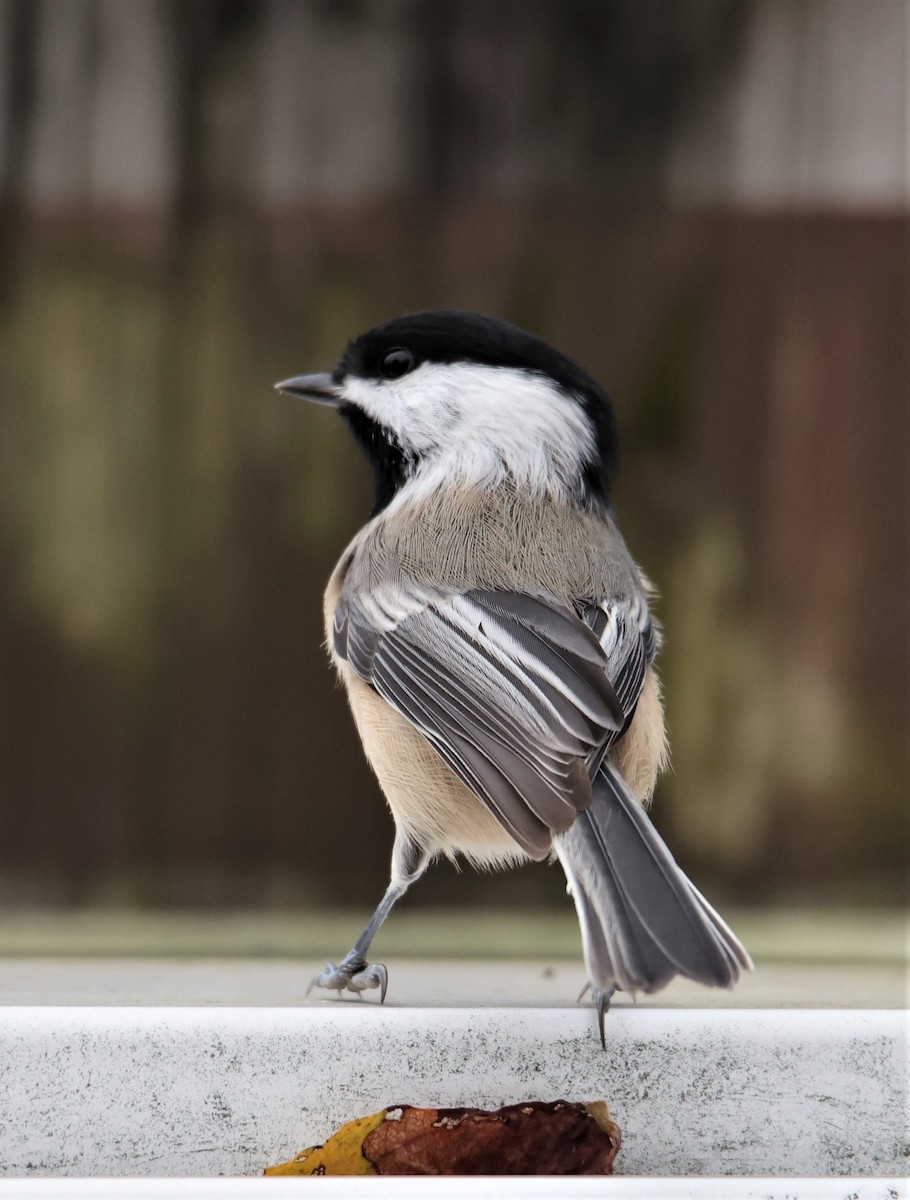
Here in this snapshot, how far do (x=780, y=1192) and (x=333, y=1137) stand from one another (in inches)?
18.0

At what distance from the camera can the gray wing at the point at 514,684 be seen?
4.99ft

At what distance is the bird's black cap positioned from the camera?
202cm

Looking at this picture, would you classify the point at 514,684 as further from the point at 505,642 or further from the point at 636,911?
the point at 636,911

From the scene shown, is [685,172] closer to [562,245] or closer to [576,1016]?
[562,245]

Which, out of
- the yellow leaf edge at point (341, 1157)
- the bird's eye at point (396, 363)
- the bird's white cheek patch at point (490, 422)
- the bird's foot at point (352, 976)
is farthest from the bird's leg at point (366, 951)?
the bird's eye at point (396, 363)

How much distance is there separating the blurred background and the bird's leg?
0.97 metres

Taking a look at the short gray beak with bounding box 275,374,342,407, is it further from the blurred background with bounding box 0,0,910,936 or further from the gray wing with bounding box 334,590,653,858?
the blurred background with bounding box 0,0,910,936

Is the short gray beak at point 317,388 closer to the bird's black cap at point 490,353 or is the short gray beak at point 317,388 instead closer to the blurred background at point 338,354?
the bird's black cap at point 490,353

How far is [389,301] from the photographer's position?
9.54ft

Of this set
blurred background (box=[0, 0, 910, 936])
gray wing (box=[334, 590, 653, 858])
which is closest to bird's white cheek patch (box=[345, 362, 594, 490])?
gray wing (box=[334, 590, 653, 858])

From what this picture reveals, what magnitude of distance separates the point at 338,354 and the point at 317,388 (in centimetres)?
73

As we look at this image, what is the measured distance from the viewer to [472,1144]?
1.28 metres

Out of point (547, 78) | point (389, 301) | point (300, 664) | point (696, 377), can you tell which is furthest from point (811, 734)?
point (547, 78)

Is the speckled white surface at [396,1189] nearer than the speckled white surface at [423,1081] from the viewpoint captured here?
Yes
